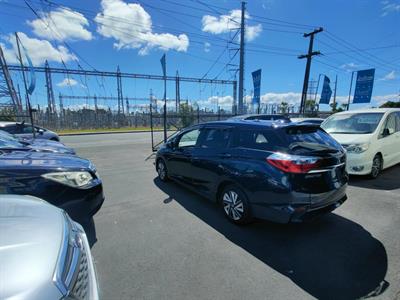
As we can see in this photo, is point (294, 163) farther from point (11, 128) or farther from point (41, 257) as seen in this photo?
point (11, 128)

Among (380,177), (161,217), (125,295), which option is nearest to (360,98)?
(380,177)

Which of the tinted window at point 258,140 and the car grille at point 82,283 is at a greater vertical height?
the tinted window at point 258,140

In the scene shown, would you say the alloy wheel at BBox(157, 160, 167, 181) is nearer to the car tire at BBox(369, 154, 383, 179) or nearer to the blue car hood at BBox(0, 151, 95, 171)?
the blue car hood at BBox(0, 151, 95, 171)

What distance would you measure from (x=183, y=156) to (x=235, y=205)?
1.79 metres

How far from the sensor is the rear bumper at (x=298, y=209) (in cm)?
311

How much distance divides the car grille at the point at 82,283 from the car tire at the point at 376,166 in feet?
22.6

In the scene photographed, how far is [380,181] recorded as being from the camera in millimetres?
6094

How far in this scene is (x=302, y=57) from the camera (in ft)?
70.3

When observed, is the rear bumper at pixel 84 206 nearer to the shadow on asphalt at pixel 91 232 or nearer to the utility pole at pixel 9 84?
the shadow on asphalt at pixel 91 232

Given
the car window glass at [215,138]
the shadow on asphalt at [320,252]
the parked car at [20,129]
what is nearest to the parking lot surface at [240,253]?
the shadow on asphalt at [320,252]

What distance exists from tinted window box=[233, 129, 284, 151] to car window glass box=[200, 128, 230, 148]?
0.84ft

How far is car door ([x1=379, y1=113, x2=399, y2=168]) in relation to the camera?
6.38 meters

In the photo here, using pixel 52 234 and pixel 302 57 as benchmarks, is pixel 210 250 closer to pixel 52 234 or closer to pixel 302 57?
pixel 52 234

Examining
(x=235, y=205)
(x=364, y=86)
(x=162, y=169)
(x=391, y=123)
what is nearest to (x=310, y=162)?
(x=235, y=205)
